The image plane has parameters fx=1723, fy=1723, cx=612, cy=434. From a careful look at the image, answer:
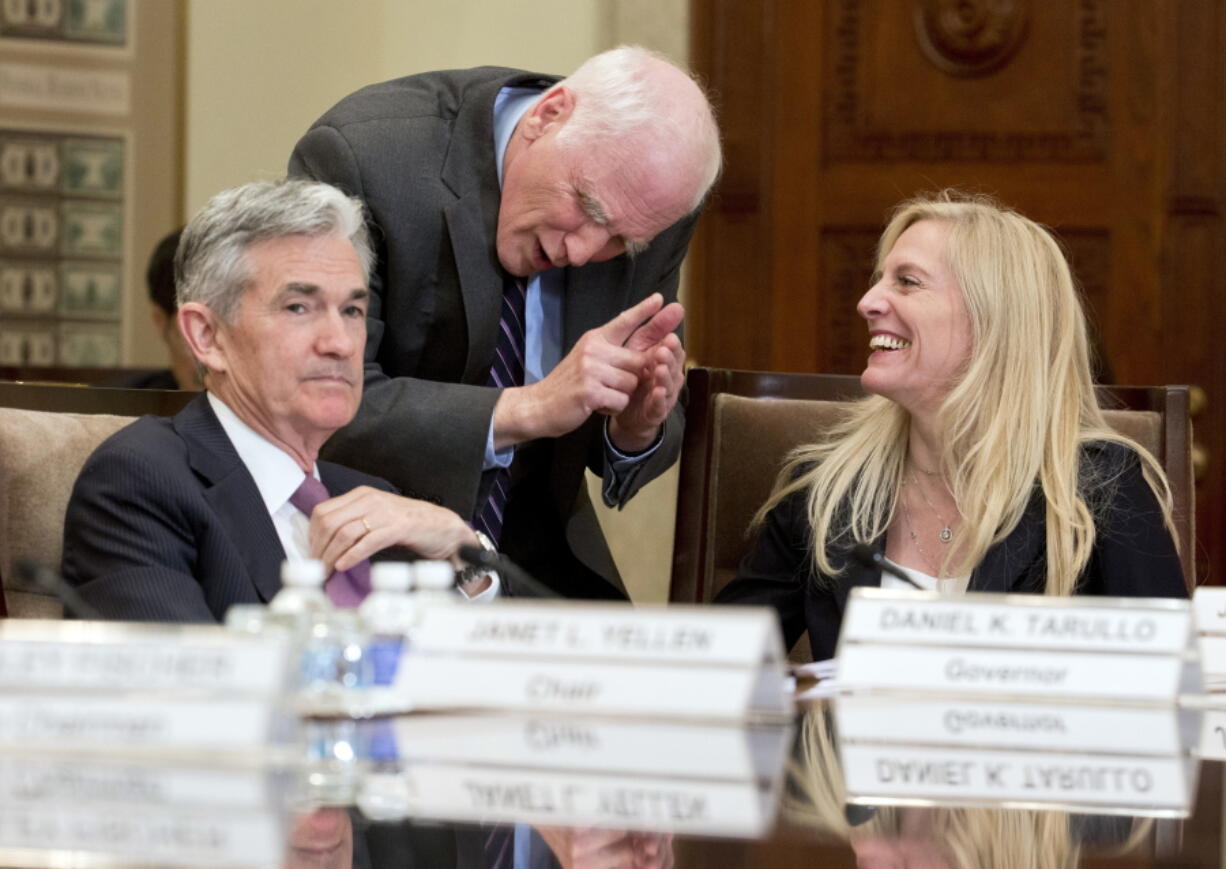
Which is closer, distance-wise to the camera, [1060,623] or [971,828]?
[971,828]

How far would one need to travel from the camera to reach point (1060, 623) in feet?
4.37

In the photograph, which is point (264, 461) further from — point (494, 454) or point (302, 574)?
point (302, 574)

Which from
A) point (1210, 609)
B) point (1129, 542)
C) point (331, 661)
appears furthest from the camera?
point (1129, 542)

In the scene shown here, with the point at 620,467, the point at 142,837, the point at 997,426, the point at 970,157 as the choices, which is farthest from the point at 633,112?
the point at 970,157

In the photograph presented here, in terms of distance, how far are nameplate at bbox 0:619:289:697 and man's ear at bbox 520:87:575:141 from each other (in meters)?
1.51

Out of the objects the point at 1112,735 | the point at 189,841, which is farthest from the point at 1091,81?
the point at 189,841

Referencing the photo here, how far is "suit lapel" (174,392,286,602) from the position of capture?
1839 millimetres

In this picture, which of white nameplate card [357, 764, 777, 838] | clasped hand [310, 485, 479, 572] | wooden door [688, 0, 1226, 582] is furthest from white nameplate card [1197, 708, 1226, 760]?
wooden door [688, 0, 1226, 582]

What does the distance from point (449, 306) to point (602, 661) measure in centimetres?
136

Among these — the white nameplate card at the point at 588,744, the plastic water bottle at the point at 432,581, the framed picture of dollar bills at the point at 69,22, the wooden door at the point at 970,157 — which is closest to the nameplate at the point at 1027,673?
the white nameplate card at the point at 588,744

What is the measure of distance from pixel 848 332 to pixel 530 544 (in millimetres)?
2261

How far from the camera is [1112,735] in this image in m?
1.26

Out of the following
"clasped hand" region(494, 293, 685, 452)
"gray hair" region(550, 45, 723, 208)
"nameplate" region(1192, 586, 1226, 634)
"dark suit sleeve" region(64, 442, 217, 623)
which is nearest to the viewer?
"nameplate" region(1192, 586, 1226, 634)

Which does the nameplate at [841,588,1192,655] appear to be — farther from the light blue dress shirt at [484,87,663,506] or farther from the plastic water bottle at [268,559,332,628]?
→ the light blue dress shirt at [484,87,663,506]
